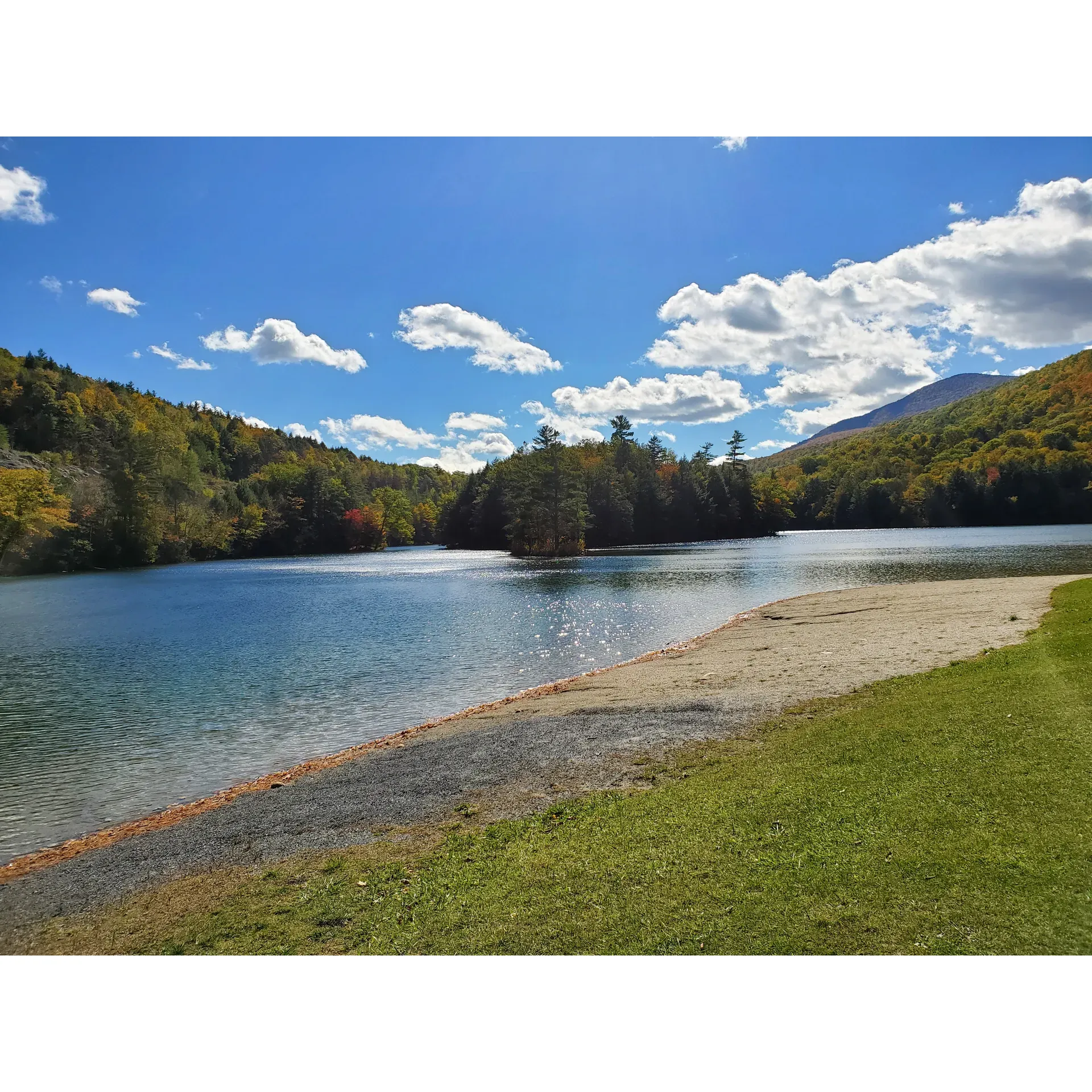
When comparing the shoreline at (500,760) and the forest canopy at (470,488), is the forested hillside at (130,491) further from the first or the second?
the shoreline at (500,760)

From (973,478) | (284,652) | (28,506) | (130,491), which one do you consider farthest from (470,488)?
(284,652)

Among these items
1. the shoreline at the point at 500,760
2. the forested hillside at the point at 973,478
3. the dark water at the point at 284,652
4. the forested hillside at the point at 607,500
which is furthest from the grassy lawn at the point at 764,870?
the forested hillside at the point at 973,478

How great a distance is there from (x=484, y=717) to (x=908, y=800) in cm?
1081

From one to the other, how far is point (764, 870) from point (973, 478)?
167 meters

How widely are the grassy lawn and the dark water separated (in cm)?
719

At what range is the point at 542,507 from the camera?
97500mm

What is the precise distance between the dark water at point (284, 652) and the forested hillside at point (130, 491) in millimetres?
13436

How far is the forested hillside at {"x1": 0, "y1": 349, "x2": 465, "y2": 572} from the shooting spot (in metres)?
69.8

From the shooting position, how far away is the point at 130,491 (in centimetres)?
9044

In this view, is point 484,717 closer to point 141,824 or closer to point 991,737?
point 141,824

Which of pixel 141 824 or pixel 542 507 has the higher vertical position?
pixel 542 507

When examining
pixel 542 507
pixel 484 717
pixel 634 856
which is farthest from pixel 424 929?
pixel 542 507

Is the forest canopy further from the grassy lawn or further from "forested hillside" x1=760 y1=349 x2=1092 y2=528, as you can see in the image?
the grassy lawn

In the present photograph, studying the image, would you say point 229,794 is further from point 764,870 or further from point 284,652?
point 284,652
